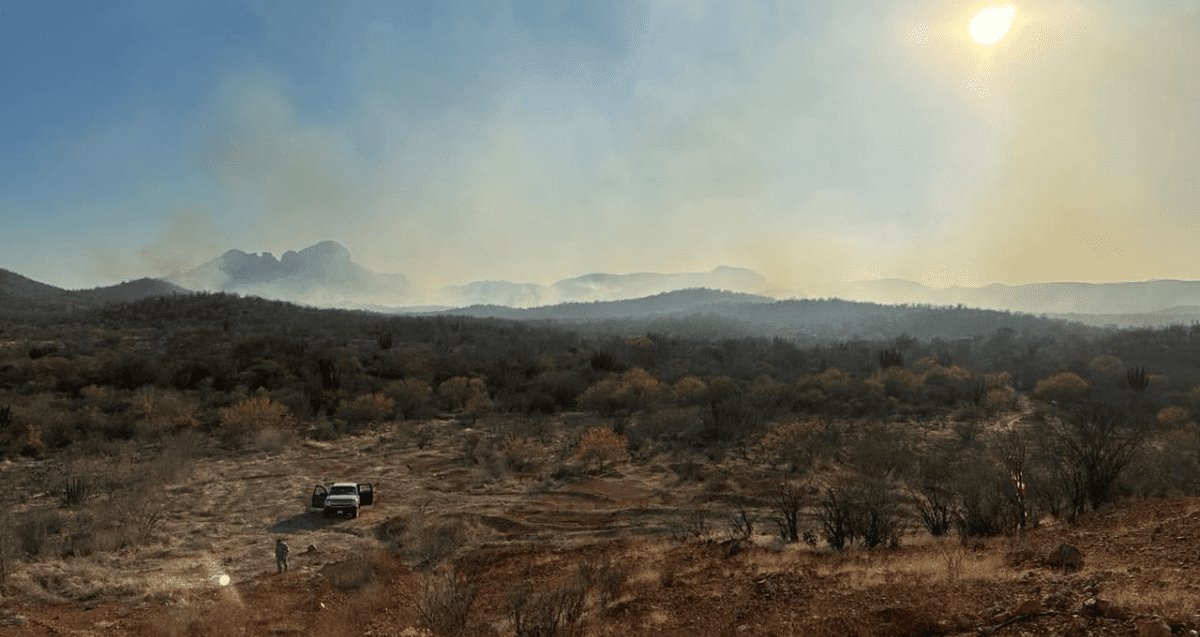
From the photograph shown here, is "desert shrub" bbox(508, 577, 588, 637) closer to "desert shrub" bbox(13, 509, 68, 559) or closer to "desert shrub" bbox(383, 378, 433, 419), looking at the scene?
"desert shrub" bbox(13, 509, 68, 559)

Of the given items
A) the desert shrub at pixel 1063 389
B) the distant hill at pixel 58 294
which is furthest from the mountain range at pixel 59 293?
the desert shrub at pixel 1063 389

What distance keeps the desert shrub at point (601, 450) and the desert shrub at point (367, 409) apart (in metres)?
11.6

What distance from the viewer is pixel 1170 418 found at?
27.8 m

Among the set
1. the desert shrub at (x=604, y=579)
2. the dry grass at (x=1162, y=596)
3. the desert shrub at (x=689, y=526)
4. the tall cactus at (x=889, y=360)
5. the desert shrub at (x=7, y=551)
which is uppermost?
the tall cactus at (x=889, y=360)

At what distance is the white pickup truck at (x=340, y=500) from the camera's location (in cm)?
1778

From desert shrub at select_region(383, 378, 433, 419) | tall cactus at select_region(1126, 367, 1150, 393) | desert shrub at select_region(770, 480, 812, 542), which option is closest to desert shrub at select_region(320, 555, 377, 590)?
desert shrub at select_region(770, 480, 812, 542)

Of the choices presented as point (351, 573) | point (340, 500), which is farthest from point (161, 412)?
point (351, 573)

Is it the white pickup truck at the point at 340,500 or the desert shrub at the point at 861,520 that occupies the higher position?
the desert shrub at the point at 861,520

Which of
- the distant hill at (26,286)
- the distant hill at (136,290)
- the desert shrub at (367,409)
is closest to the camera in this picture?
the desert shrub at (367,409)

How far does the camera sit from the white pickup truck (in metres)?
17.8

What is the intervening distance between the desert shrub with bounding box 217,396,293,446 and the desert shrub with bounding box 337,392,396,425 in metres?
2.52

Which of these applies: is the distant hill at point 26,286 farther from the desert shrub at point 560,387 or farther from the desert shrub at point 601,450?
the desert shrub at point 601,450

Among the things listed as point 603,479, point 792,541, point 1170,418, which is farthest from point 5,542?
point 1170,418

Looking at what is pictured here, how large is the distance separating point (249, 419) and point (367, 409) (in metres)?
5.38
